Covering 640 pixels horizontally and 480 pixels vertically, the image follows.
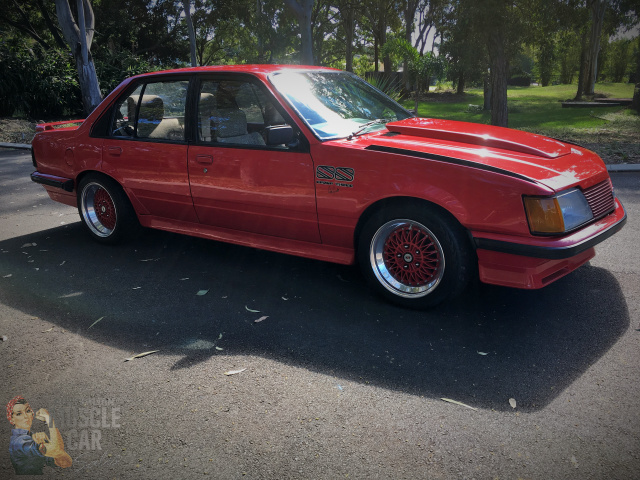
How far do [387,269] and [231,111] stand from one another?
1907 mm

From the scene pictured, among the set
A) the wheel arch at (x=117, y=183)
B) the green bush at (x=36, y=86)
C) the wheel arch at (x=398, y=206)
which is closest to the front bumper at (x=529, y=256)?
the wheel arch at (x=398, y=206)

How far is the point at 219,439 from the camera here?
2.55 meters

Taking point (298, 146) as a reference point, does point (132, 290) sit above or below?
below

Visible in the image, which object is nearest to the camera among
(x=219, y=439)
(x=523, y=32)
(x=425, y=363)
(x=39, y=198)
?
(x=219, y=439)

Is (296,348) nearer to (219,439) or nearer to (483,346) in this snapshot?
(219,439)

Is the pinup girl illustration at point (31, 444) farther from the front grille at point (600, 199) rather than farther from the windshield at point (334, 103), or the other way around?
the front grille at point (600, 199)

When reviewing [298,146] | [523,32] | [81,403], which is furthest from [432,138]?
[523,32]

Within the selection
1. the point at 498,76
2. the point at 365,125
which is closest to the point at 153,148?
the point at 365,125

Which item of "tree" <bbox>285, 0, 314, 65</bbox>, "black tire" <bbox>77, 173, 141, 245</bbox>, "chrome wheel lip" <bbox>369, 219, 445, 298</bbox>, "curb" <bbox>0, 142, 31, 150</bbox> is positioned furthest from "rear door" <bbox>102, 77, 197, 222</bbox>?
"tree" <bbox>285, 0, 314, 65</bbox>

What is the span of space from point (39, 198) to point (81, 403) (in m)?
6.04

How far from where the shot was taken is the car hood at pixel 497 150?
3.46 meters

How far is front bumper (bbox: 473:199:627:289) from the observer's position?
3275mm

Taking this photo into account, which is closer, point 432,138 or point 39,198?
point 432,138

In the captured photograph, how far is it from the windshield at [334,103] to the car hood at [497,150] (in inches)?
9.6
